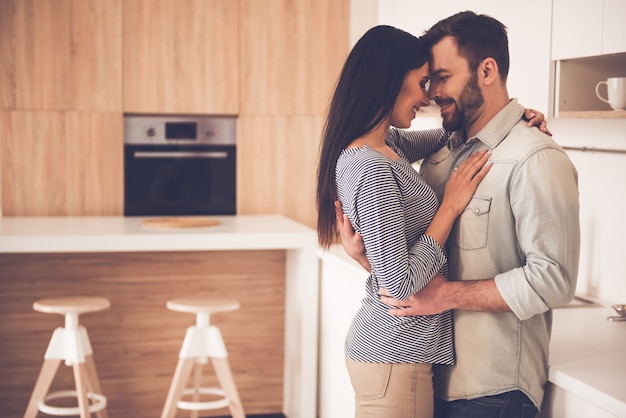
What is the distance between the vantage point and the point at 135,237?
3.27 m

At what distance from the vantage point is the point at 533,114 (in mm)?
1724

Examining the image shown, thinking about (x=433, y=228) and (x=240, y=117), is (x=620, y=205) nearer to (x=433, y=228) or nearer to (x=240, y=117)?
(x=433, y=228)

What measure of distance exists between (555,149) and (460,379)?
492mm

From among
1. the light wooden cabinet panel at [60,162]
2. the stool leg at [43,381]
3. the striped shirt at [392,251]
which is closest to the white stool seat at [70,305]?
the stool leg at [43,381]

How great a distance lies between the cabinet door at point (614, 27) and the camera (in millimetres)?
2090

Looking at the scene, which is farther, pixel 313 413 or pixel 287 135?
pixel 287 135

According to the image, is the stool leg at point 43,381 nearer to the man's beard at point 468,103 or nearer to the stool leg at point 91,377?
the stool leg at point 91,377

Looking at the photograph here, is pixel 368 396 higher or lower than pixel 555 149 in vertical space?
lower

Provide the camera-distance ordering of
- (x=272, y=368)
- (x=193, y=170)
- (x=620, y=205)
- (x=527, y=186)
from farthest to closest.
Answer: (x=193, y=170), (x=272, y=368), (x=620, y=205), (x=527, y=186)

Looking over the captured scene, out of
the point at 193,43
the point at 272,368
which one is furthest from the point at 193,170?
the point at 272,368

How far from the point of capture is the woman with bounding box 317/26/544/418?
1603 millimetres

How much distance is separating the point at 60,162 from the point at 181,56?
77 centimetres

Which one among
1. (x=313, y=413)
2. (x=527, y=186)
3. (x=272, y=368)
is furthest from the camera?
(x=272, y=368)

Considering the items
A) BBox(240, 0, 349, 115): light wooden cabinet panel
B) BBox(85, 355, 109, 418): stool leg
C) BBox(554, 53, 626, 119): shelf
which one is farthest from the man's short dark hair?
BBox(240, 0, 349, 115): light wooden cabinet panel
